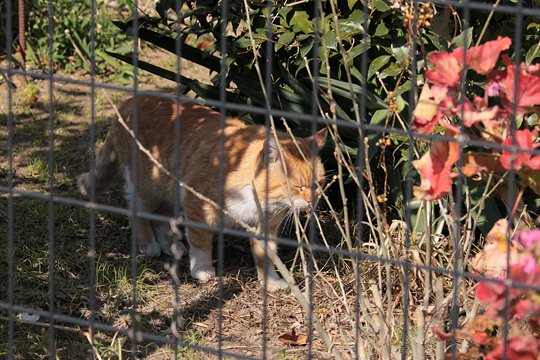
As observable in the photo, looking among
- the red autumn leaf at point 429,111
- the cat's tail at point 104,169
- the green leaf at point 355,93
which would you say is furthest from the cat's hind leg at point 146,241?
the red autumn leaf at point 429,111

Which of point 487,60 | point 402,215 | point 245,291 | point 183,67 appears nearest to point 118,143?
point 245,291

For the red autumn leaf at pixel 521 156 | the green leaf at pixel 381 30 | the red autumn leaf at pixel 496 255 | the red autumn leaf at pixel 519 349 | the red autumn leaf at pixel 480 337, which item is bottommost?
Answer: the red autumn leaf at pixel 480 337

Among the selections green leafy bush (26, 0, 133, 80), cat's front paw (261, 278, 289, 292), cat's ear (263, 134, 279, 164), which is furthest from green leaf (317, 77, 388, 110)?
green leafy bush (26, 0, 133, 80)

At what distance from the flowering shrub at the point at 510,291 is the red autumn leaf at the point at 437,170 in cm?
17

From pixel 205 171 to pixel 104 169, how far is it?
78 centimetres

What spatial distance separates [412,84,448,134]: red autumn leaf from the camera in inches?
96.3

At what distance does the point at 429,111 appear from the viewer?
2.46m

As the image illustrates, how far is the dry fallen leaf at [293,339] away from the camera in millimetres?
4062

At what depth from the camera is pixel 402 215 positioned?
4473 mm

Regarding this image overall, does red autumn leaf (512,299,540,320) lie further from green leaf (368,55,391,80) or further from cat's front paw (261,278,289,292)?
cat's front paw (261,278,289,292)

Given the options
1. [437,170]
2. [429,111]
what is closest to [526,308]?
[437,170]

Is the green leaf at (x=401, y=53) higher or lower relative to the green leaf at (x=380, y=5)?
lower

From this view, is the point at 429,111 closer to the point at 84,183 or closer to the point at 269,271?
the point at 269,271

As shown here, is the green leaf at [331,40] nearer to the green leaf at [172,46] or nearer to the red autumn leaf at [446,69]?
the green leaf at [172,46]
